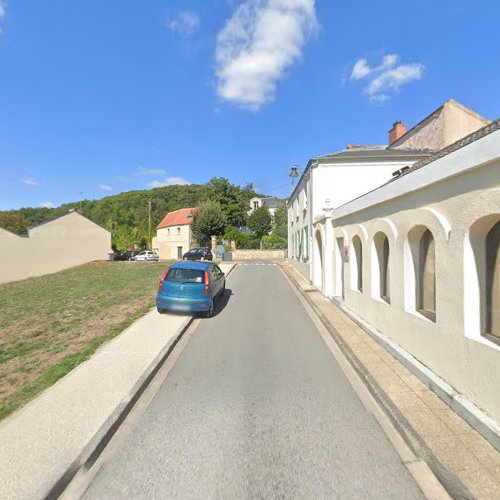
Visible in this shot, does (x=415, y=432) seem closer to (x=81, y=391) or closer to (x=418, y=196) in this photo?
(x=418, y=196)

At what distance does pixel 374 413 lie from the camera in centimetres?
389

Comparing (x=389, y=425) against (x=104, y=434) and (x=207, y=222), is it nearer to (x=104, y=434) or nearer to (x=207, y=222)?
(x=104, y=434)

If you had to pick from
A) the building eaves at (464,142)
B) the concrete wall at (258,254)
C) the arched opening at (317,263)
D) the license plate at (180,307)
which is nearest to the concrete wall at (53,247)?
the concrete wall at (258,254)

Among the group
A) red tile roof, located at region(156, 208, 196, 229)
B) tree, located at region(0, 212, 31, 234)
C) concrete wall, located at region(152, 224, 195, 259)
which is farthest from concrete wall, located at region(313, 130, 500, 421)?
tree, located at region(0, 212, 31, 234)

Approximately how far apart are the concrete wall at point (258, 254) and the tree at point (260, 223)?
12951mm

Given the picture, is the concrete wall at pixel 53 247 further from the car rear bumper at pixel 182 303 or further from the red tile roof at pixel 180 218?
the car rear bumper at pixel 182 303

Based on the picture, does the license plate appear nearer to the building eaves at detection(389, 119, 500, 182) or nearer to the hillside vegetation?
the building eaves at detection(389, 119, 500, 182)

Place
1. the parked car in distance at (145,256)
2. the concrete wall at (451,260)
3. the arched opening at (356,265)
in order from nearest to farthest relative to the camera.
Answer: the concrete wall at (451,260)
the arched opening at (356,265)
the parked car in distance at (145,256)

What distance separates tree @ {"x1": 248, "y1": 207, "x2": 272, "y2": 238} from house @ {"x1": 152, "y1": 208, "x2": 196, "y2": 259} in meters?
12.6

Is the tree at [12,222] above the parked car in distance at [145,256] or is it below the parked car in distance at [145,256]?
above

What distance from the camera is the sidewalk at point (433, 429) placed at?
2684mm

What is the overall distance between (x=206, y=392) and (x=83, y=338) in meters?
3.93

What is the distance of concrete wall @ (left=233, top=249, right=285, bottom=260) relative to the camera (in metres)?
39.5

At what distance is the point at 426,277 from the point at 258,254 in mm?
35104
